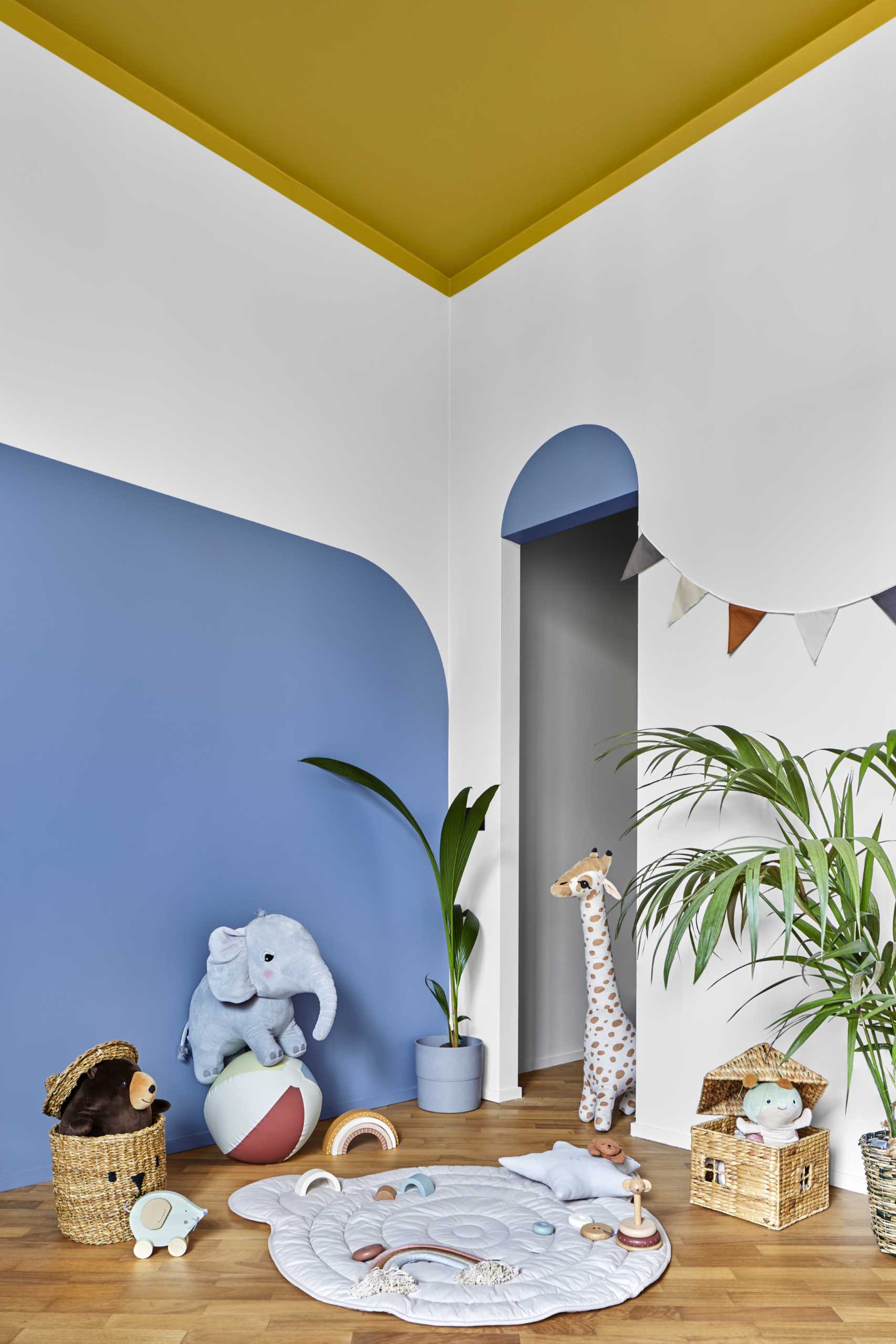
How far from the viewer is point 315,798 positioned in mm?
3113

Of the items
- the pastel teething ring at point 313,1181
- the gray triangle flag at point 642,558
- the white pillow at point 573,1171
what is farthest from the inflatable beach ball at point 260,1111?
the gray triangle flag at point 642,558

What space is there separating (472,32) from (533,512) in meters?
1.44

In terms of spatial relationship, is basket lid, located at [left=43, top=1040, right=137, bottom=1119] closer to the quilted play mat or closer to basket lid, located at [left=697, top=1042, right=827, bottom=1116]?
the quilted play mat

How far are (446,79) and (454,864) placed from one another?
2.44 metres

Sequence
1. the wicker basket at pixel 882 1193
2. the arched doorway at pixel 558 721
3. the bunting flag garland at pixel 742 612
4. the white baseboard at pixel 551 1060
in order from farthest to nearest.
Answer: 1. the white baseboard at pixel 551 1060
2. the arched doorway at pixel 558 721
3. the bunting flag garland at pixel 742 612
4. the wicker basket at pixel 882 1193

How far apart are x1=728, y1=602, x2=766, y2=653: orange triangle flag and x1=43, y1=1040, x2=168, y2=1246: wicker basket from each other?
1972 millimetres

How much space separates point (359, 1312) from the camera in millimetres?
1790

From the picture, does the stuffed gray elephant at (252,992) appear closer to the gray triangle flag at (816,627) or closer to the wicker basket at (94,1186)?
the wicker basket at (94,1186)

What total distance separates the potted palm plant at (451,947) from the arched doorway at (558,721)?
0.78 feet

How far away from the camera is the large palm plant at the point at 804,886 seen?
1.85 meters

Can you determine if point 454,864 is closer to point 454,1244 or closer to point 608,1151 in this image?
point 608,1151

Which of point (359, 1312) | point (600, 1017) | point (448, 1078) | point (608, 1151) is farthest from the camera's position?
point (448, 1078)

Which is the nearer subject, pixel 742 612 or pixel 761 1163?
pixel 761 1163

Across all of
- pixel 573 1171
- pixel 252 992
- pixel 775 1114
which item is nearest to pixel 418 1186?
pixel 573 1171
